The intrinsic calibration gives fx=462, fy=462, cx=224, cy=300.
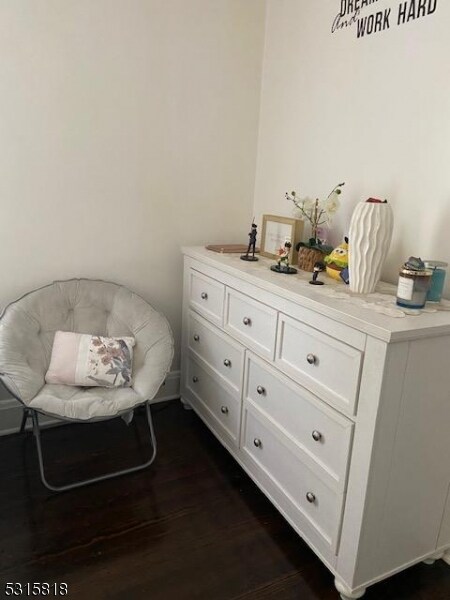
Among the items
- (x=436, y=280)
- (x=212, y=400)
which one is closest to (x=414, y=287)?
(x=436, y=280)

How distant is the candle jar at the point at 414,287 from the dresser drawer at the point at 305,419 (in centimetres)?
44

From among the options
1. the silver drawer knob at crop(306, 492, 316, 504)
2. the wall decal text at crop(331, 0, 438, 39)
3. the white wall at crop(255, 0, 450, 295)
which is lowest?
the silver drawer knob at crop(306, 492, 316, 504)

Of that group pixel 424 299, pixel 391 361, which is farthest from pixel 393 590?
pixel 424 299

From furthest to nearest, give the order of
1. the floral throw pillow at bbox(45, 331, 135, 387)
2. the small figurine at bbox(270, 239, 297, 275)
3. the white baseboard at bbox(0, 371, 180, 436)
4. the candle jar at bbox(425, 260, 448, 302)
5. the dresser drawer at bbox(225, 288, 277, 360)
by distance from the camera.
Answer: the white baseboard at bbox(0, 371, 180, 436)
the floral throw pillow at bbox(45, 331, 135, 387)
the small figurine at bbox(270, 239, 297, 275)
the dresser drawer at bbox(225, 288, 277, 360)
the candle jar at bbox(425, 260, 448, 302)

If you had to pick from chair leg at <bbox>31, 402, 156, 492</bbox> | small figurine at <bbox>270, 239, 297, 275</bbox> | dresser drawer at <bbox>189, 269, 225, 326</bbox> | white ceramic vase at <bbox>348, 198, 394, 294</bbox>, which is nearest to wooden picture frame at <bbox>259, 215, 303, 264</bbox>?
small figurine at <bbox>270, 239, 297, 275</bbox>

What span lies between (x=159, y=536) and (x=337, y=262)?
1297mm

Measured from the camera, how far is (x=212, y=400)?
2.40 meters

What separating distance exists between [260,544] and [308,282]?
1.03m

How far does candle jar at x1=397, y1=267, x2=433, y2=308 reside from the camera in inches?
58.8

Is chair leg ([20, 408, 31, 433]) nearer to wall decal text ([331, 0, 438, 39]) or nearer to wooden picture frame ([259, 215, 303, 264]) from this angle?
wooden picture frame ([259, 215, 303, 264])

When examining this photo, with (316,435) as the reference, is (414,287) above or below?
above

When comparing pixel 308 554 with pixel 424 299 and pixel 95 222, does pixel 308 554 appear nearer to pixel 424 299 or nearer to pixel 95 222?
pixel 424 299

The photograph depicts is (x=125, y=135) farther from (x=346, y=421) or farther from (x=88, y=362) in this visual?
(x=346, y=421)

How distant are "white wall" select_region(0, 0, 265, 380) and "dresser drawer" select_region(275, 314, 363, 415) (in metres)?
1.15
